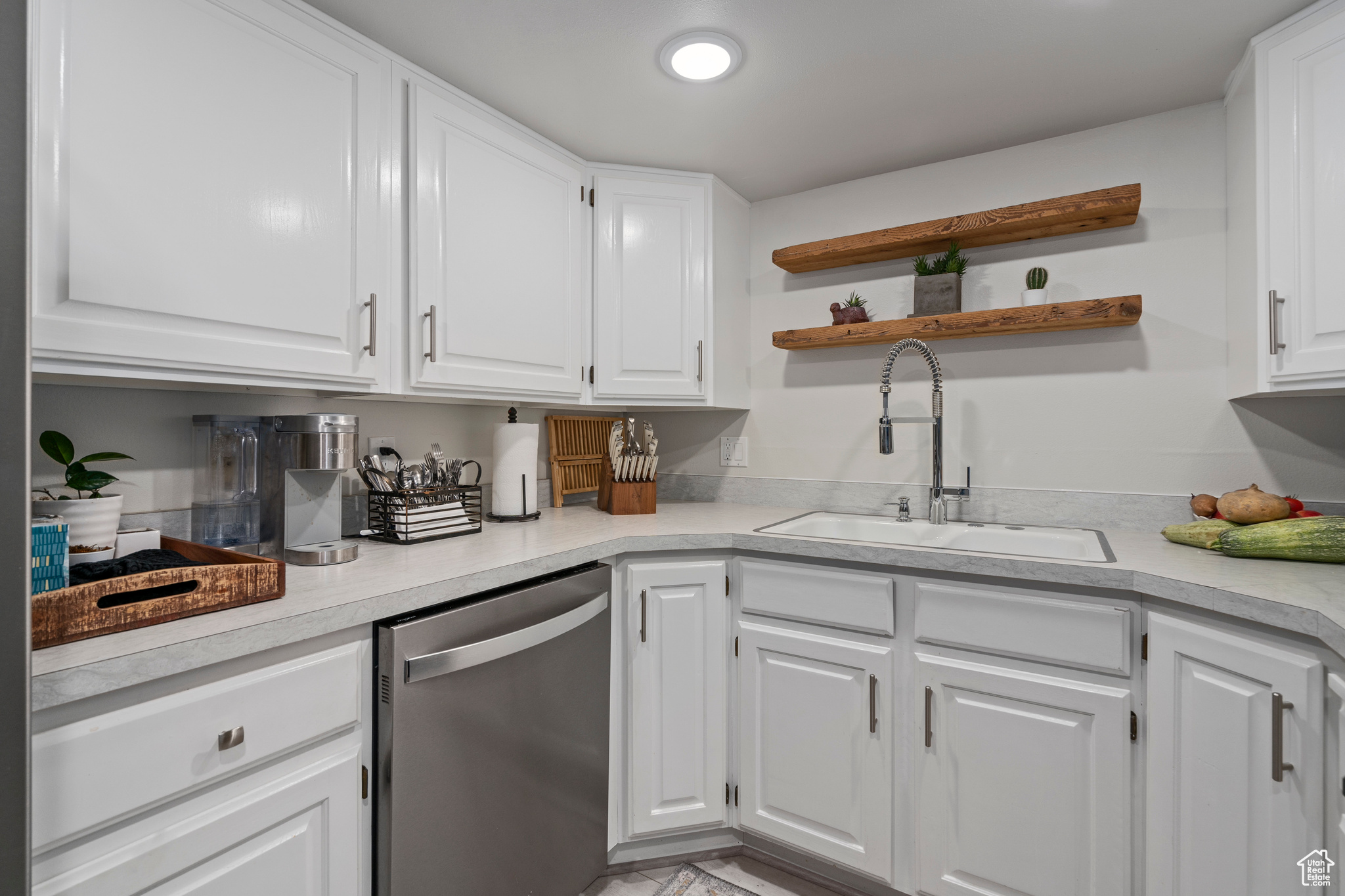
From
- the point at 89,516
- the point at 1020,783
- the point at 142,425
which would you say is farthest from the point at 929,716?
the point at 142,425

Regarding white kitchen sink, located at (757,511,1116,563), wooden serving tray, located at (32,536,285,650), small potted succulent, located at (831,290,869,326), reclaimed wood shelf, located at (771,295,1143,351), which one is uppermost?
small potted succulent, located at (831,290,869,326)

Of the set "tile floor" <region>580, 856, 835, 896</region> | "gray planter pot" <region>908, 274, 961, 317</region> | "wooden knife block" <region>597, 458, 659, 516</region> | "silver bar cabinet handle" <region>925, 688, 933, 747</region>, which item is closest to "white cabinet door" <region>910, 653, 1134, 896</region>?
"silver bar cabinet handle" <region>925, 688, 933, 747</region>

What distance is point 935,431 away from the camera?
1.94 meters

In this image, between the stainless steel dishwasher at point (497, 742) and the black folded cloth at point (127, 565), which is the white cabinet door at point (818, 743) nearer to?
the stainless steel dishwasher at point (497, 742)

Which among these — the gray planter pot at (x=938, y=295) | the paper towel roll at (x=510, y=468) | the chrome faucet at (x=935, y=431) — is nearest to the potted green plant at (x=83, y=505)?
the paper towel roll at (x=510, y=468)

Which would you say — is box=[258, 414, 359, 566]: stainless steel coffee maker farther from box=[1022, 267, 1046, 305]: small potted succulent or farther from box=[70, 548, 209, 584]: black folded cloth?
box=[1022, 267, 1046, 305]: small potted succulent

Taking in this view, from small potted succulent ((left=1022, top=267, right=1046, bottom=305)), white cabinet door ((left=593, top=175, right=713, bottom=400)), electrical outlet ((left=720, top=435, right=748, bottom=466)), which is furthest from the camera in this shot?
electrical outlet ((left=720, top=435, right=748, bottom=466))

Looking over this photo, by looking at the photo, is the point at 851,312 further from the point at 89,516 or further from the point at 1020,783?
the point at 89,516

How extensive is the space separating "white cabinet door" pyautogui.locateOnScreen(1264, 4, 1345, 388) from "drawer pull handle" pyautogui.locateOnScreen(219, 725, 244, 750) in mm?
2138

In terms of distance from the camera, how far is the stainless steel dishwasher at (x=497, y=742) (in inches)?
43.5

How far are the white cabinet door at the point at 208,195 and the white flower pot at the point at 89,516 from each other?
0.23m

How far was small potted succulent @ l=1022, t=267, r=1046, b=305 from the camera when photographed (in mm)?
1854

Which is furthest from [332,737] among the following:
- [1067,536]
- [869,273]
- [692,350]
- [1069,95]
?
[1069,95]

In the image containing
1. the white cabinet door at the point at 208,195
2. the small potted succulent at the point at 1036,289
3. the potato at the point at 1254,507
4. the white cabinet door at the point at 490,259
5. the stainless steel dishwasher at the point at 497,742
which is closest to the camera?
the white cabinet door at the point at 208,195
